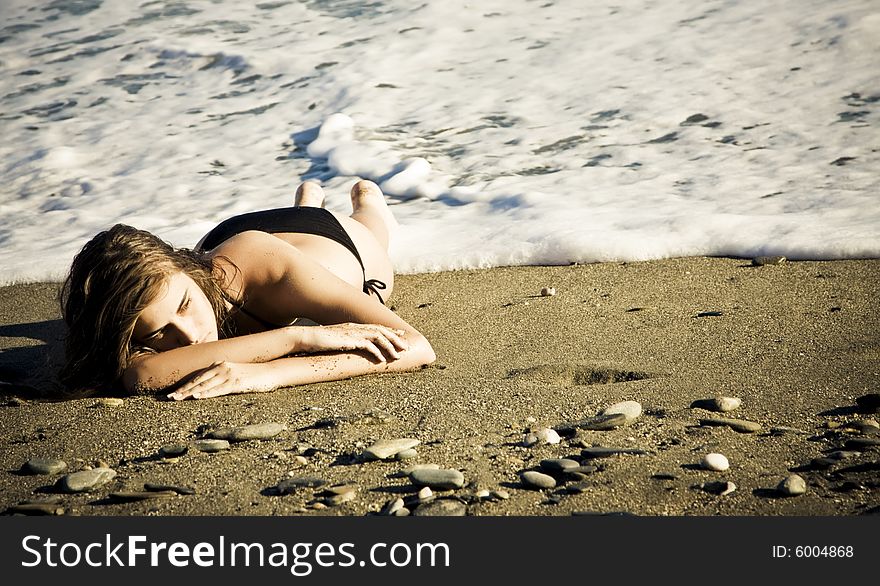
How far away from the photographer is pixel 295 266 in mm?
3355

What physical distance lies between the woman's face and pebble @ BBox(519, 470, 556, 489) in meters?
1.42

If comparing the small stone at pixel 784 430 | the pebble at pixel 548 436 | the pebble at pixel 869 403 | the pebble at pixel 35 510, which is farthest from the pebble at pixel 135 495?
the pebble at pixel 869 403

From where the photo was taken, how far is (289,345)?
10.6ft

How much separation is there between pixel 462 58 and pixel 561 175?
2.60 m

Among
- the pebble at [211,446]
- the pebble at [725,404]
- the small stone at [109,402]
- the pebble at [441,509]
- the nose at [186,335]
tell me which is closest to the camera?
the pebble at [441,509]

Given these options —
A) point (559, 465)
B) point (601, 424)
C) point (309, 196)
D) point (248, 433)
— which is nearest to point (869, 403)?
point (601, 424)

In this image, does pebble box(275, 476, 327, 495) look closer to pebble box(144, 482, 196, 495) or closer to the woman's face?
pebble box(144, 482, 196, 495)

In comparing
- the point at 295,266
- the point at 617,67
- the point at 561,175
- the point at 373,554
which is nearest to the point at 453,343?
the point at 295,266

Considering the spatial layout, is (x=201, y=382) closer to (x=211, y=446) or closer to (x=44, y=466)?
(x=211, y=446)

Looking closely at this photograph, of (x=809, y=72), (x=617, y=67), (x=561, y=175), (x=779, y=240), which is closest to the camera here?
(x=779, y=240)

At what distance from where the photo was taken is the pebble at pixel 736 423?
2.55 m

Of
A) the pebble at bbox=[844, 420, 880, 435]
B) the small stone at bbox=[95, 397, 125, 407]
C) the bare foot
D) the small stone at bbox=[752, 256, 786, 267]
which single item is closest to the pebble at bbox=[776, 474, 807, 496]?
the pebble at bbox=[844, 420, 880, 435]

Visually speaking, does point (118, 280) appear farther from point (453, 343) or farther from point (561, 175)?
point (561, 175)

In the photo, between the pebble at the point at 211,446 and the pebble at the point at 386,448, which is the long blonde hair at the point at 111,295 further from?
the pebble at the point at 386,448
